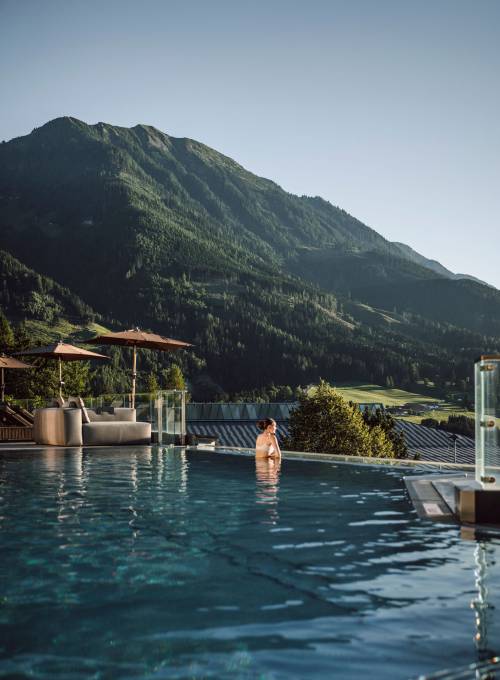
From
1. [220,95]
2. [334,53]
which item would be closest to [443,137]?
[220,95]

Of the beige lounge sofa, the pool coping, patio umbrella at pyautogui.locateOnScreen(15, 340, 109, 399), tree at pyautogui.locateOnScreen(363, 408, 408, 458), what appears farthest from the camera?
tree at pyautogui.locateOnScreen(363, 408, 408, 458)

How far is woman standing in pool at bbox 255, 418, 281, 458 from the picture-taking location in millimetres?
14044

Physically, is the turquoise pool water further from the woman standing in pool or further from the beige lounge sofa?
the beige lounge sofa

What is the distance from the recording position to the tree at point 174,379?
441 feet

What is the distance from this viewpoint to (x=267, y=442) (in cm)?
1430

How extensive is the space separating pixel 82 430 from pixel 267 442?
672 cm

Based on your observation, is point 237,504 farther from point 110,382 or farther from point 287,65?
point 110,382

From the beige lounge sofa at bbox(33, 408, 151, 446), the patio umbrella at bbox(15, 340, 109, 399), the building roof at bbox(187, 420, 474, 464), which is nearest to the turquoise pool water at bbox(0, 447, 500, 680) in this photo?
the beige lounge sofa at bbox(33, 408, 151, 446)

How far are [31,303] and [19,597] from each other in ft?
524

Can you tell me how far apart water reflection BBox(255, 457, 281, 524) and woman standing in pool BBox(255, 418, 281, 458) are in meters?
0.10

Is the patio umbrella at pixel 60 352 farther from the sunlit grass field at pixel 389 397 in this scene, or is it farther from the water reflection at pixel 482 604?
the sunlit grass field at pixel 389 397

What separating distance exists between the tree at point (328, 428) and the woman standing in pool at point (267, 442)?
2907 cm

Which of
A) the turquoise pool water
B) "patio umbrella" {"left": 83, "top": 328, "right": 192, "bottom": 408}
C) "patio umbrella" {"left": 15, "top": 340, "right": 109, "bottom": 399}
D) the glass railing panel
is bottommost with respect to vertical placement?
the turquoise pool water

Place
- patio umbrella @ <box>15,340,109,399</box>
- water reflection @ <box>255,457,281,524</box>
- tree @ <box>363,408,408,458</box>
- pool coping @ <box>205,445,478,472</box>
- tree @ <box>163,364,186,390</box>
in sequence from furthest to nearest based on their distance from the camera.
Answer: tree @ <box>163,364,186,390</box>, tree @ <box>363,408,408,458</box>, patio umbrella @ <box>15,340,109,399</box>, pool coping @ <box>205,445,478,472</box>, water reflection @ <box>255,457,281,524</box>
